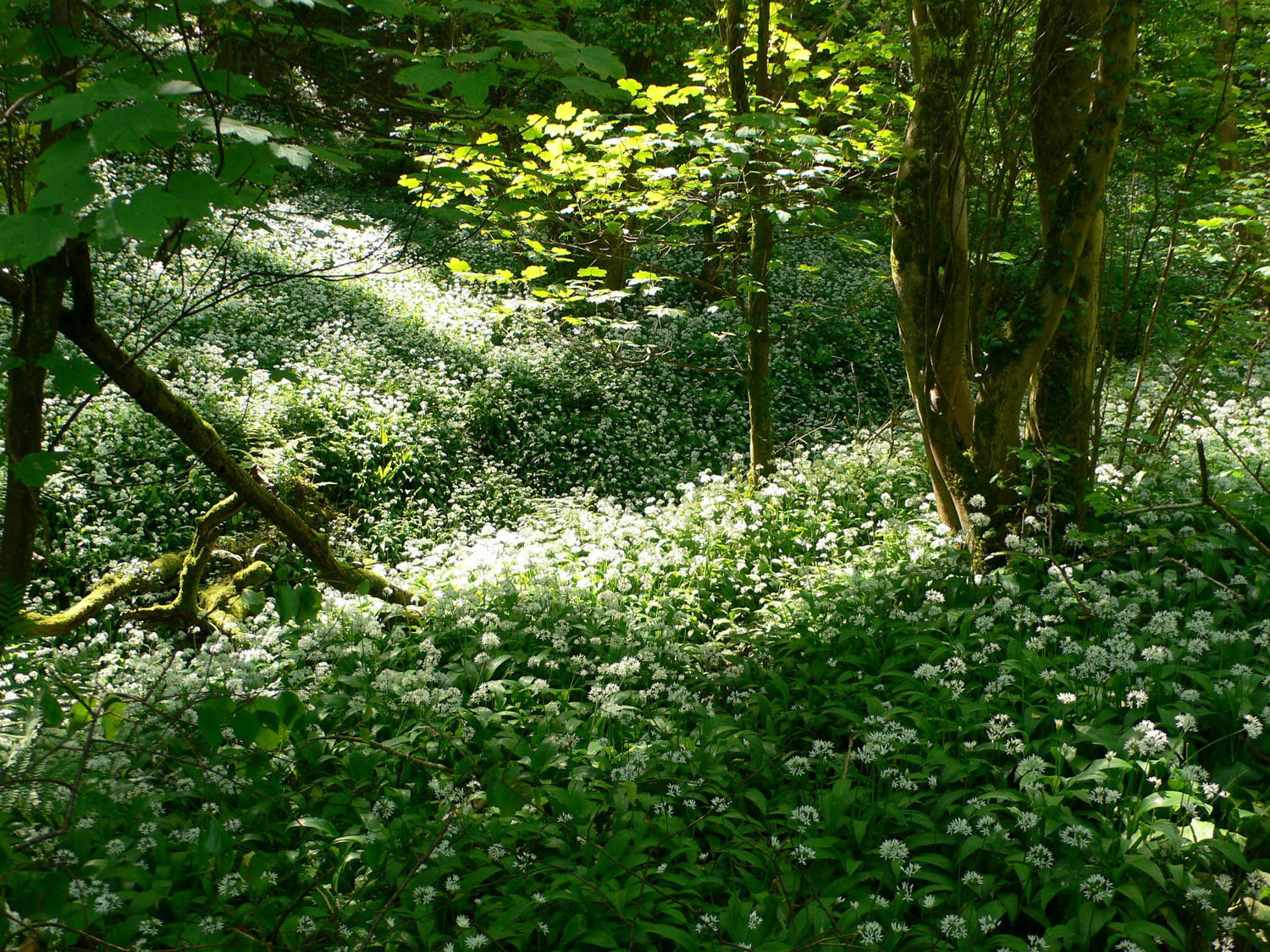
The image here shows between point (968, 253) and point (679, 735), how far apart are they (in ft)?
12.9

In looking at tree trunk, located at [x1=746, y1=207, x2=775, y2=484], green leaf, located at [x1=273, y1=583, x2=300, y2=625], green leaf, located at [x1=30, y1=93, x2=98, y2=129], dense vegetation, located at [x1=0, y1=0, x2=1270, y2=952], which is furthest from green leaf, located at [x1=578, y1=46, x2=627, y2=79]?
tree trunk, located at [x1=746, y1=207, x2=775, y2=484]

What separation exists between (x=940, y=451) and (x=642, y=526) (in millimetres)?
2531

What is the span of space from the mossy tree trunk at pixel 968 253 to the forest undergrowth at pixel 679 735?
0.61 m

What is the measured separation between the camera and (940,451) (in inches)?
222

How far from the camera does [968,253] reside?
558 centimetres

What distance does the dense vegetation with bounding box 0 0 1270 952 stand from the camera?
2.55m

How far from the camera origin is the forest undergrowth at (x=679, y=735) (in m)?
2.66

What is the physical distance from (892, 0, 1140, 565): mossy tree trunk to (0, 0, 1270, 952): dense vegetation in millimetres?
33

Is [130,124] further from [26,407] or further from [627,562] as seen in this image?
[627,562]

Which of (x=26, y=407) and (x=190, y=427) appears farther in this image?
(x=190, y=427)

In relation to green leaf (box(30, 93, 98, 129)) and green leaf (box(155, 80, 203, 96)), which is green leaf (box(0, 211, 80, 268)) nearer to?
green leaf (box(30, 93, 98, 129))

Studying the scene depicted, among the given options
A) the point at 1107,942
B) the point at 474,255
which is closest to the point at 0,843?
the point at 1107,942

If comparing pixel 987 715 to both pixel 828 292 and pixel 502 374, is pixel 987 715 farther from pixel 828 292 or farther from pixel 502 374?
pixel 828 292

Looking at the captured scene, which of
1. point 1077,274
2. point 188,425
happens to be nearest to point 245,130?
point 188,425
